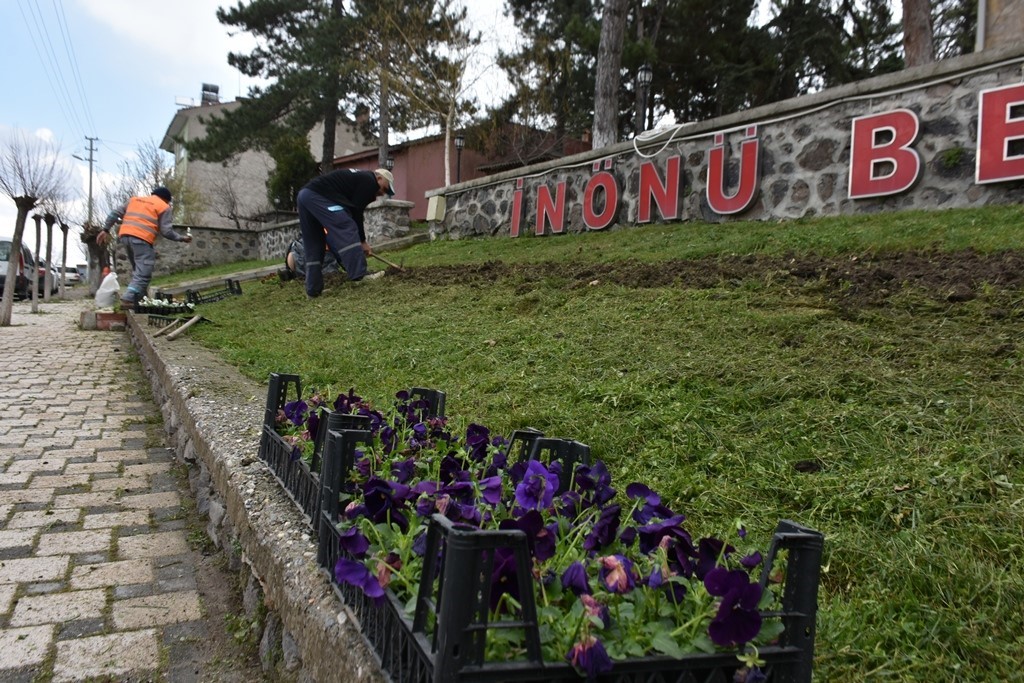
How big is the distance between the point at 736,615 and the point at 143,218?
10261mm

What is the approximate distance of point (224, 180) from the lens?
116 feet

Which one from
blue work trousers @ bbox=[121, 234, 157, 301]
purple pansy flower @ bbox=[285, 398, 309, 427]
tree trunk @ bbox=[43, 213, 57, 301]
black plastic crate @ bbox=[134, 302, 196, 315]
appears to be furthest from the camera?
tree trunk @ bbox=[43, 213, 57, 301]

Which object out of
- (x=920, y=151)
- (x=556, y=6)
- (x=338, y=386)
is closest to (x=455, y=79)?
(x=556, y=6)

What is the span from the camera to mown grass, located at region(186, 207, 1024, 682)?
1.62 metres

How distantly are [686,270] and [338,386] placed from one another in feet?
8.99

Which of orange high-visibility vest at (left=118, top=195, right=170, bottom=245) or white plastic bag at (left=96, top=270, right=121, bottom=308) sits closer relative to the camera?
orange high-visibility vest at (left=118, top=195, right=170, bottom=245)

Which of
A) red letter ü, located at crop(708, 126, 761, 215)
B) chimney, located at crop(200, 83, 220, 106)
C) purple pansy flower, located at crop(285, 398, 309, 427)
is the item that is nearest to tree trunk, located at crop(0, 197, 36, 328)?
red letter ü, located at crop(708, 126, 761, 215)

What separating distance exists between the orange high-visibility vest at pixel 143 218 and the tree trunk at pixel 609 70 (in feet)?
23.1

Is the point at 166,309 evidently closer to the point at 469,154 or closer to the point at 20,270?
the point at 20,270

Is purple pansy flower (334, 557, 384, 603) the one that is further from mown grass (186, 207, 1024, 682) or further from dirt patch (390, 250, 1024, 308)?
dirt patch (390, 250, 1024, 308)

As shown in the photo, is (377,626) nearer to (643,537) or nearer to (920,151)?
(643,537)

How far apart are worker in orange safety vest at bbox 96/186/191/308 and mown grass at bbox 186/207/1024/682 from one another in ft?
15.8

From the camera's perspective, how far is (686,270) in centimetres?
536

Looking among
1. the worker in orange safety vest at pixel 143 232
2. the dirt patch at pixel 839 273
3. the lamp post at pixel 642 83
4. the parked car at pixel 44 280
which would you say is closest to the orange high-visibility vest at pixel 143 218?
the worker in orange safety vest at pixel 143 232
